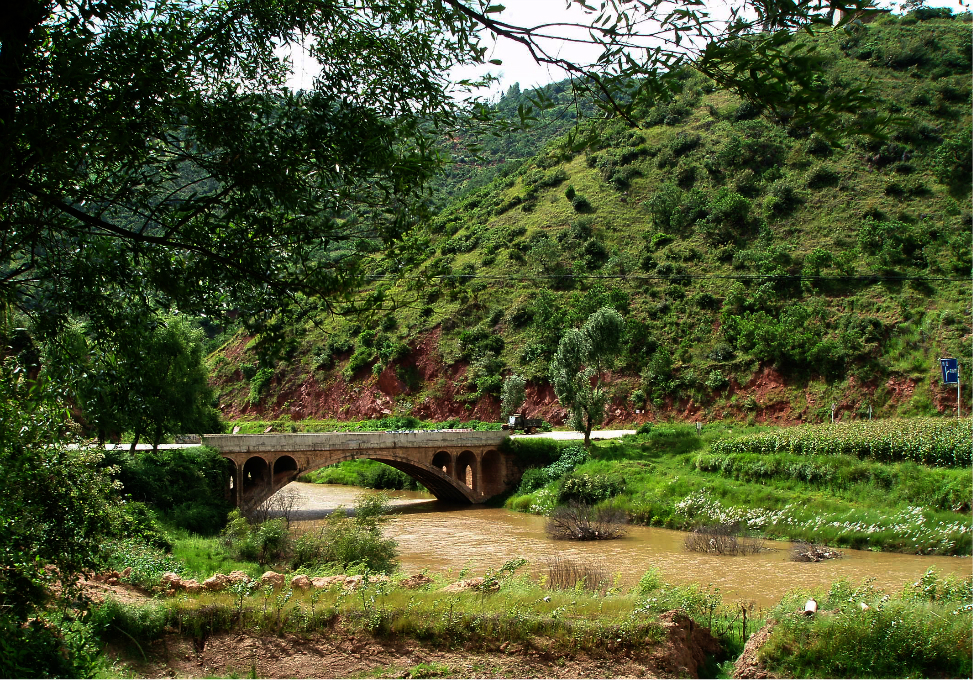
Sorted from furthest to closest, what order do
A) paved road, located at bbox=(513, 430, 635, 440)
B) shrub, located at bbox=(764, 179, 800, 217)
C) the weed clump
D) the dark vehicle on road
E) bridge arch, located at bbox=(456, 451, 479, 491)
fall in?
shrub, located at bbox=(764, 179, 800, 217), the dark vehicle on road, paved road, located at bbox=(513, 430, 635, 440), bridge arch, located at bbox=(456, 451, 479, 491), the weed clump

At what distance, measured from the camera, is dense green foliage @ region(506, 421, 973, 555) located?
66.1 feet

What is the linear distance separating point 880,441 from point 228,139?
948 inches

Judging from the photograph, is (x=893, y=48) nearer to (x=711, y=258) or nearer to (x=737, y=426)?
(x=711, y=258)

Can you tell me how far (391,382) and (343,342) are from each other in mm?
4754

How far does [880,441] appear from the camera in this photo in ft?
77.3

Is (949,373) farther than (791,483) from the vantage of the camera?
Yes

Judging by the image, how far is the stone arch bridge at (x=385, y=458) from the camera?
26.2 metres

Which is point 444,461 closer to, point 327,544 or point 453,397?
point 453,397

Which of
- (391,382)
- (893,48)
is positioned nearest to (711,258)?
(391,382)

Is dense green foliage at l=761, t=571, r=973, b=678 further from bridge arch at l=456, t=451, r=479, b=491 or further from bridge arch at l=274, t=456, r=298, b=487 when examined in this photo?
bridge arch at l=456, t=451, r=479, b=491

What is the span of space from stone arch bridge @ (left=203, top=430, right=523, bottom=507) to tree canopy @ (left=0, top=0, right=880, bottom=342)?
22418 mm

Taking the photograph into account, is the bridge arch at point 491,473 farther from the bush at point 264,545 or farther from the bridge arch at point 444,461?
the bush at point 264,545

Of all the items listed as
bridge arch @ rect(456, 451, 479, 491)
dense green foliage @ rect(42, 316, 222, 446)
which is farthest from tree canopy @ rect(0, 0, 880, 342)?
bridge arch @ rect(456, 451, 479, 491)

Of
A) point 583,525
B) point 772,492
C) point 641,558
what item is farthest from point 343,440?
point 772,492
